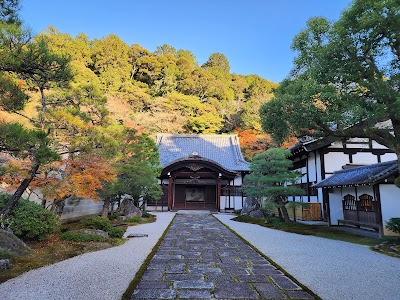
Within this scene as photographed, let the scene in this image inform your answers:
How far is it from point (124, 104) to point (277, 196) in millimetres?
19494

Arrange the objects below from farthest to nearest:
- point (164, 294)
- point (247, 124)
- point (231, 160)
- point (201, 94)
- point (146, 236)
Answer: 1. point (201, 94)
2. point (247, 124)
3. point (231, 160)
4. point (146, 236)
5. point (164, 294)

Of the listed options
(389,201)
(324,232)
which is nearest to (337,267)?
(324,232)

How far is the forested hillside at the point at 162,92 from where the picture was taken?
26.4 metres

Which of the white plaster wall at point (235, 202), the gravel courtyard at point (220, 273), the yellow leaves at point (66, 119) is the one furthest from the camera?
the white plaster wall at point (235, 202)

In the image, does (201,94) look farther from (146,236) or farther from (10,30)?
(10,30)

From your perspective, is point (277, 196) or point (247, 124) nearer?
point (277, 196)

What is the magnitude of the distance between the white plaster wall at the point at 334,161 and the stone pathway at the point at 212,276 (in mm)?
7737

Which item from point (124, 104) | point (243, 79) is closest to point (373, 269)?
point (124, 104)

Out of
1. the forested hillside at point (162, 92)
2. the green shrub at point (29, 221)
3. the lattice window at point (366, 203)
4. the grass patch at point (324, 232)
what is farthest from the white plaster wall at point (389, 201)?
Answer: the forested hillside at point (162, 92)

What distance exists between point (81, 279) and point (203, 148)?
60.0ft

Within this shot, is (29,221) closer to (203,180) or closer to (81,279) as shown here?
(81,279)

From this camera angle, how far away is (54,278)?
3.97 metres

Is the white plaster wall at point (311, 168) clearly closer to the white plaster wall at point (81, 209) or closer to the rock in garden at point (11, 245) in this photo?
the white plaster wall at point (81, 209)

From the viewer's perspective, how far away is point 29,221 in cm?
591
